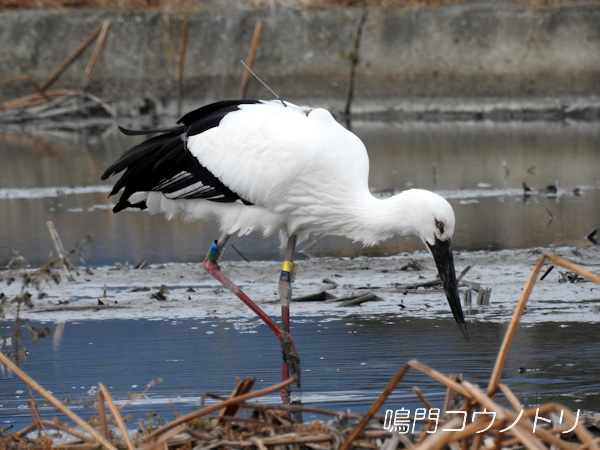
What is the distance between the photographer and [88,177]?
40.7 ft

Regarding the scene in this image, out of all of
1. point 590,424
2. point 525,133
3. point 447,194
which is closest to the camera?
point 590,424

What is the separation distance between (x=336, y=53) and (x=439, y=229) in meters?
12.5

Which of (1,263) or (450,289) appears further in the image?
(1,263)

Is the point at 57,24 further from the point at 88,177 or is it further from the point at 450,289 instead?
the point at 450,289

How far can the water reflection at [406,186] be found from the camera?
8438 millimetres

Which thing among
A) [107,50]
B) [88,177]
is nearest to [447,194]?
[88,177]

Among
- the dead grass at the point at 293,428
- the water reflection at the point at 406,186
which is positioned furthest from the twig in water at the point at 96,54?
the dead grass at the point at 293,428

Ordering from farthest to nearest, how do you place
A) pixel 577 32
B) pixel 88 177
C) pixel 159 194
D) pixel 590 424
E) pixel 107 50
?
pixel 107 50
pixel 577 32
pixel 88 177
pixel 159 194
pixel 590 424

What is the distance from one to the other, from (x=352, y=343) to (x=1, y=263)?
127 inches

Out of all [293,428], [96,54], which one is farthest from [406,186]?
[96,54]

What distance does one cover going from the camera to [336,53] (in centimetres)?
1758

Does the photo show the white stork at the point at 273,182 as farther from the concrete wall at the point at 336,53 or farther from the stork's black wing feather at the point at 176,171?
the concrete wall at the point at 336,53

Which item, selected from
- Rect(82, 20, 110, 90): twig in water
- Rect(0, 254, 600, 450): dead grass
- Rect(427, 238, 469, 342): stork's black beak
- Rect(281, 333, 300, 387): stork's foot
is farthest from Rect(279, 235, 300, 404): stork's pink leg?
Rect(82, 20, 110, 90): twig in water

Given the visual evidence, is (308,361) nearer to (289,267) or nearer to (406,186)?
(289,267)
